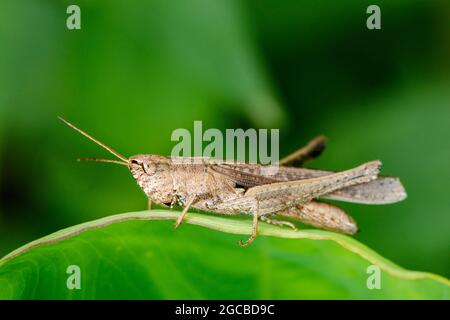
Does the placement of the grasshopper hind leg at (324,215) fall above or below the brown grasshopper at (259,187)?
below

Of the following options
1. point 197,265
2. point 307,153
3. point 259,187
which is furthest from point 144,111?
point 197,265

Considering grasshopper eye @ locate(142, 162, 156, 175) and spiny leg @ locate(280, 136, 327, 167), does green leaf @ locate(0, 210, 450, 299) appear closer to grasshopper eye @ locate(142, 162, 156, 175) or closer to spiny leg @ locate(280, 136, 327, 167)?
grasshopper eye @ locate(142, 162, 156, 175)

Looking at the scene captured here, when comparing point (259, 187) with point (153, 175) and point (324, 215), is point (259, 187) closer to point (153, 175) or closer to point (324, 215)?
point (324, 215)

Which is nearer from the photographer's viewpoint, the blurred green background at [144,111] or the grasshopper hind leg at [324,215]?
the grasshopper hind leg at [324,215]

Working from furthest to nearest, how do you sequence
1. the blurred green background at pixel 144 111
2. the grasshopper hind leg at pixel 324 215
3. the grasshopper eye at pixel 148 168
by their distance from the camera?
the blurred green background at pixel 144 111 < the grasshopper hind leg at pixel 324 215 < the grasshopper eye at pixel 148 168

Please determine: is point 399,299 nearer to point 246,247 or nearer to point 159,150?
point 246,247

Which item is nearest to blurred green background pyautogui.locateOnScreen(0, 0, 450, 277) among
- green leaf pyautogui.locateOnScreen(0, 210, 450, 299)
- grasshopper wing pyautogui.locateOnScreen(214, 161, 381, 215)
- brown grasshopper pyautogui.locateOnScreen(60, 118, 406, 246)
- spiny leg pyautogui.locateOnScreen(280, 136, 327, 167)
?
spiny leg pyautogui.locateOnScreen(280, 136, 327, 167)

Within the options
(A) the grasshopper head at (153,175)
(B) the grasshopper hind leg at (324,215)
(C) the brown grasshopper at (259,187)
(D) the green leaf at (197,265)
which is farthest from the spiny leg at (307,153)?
(D) the green leaf at (197,265)

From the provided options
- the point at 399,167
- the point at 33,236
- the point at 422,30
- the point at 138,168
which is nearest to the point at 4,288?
the point at 138,168

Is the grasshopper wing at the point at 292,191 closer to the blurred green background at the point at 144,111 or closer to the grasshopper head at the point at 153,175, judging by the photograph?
the grasshopper head at the point at 153,175
